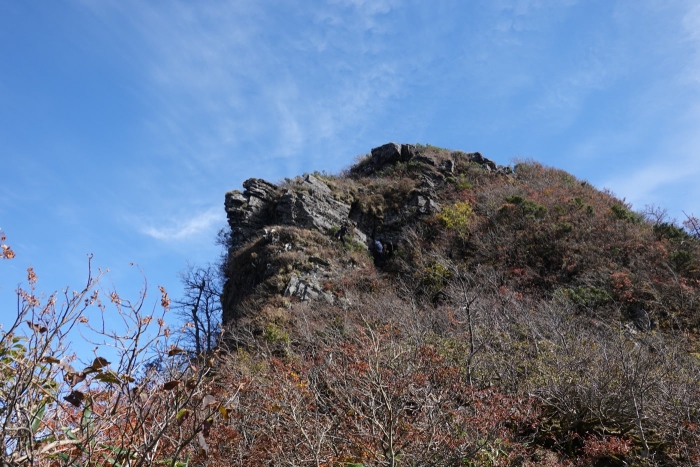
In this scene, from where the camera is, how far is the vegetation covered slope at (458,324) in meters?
5.73

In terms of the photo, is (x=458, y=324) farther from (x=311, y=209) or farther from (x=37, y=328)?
(x=311, y=209)

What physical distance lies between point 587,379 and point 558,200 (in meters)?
16.6

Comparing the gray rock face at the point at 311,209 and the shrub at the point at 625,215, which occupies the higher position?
the gray rock face at the point at 311,209

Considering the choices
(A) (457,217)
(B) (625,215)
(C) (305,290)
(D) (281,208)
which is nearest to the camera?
(C) (305,290)

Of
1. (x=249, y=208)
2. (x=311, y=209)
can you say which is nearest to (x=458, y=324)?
(x=311, y=209)

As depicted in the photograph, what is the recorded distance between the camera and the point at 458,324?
39.0 feet

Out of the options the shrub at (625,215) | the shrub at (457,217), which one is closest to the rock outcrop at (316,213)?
the shrub at (457,217)

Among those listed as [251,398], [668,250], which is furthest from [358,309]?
[668,250]

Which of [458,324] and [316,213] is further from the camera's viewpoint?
[316,213]

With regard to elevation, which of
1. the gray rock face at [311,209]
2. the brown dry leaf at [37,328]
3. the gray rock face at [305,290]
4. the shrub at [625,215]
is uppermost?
the gray rock face at [311,209]

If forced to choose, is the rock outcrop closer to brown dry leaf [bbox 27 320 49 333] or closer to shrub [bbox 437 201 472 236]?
shrub [bbox 437 201 472 236]

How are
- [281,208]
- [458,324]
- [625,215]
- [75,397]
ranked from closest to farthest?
[75,397]
[458,324]
[625,215]
[281,208]

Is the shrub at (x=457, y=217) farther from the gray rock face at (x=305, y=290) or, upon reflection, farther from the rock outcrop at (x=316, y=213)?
the gray rock face at (x=305, y=290)

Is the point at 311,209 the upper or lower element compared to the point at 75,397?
upper
